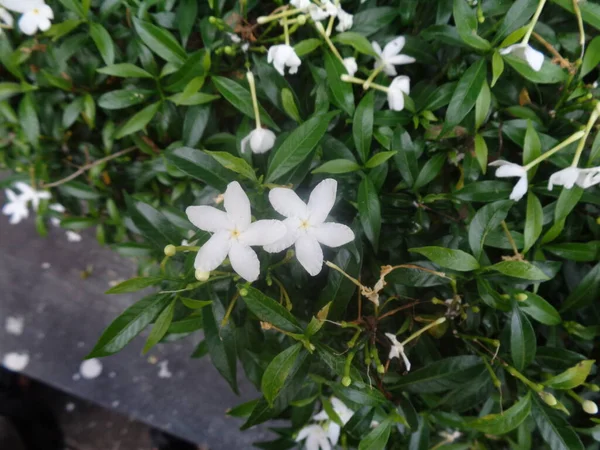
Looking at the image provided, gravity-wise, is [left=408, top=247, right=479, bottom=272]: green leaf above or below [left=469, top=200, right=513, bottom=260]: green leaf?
below

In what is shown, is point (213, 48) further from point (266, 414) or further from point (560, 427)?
point (560, 427)

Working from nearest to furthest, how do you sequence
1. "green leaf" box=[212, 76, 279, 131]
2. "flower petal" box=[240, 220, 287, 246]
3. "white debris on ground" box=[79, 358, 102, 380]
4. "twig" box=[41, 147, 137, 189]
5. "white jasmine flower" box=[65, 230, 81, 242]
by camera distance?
"flower petal" box=[240, 220, 287, 246] → "green leaf" box=[212, 76, 279, 131] → "twig" box=[41, 147, 137, 189] → "white debris on ground" box=[79, 358, 102, 380] → "white jasmine flower" box=[65, 230, 81, 242]

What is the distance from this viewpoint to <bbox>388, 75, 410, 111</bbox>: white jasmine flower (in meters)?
0.77

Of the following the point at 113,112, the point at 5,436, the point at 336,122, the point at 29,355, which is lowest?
the point at 5,436

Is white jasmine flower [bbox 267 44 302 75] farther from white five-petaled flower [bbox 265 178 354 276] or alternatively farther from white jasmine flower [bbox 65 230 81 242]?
white jasmine flower [bbox 65 230 81 242]

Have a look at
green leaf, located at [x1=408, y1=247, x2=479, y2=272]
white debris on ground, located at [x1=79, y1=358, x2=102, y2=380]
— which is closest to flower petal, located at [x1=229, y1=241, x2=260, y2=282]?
green leaf, located at [x1=408, y1=247, x2=479, y2=272]

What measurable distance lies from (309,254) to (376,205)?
164 millimetres

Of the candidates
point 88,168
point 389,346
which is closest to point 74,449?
point 88,168

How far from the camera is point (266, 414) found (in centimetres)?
70

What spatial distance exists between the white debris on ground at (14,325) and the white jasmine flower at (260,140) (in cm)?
134

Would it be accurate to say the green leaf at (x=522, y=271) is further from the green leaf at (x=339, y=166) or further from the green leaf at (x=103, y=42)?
the green leaf at (x=103, y=42)

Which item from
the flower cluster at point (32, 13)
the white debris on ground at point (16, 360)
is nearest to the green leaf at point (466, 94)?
the flower cluster at point (32, 13)

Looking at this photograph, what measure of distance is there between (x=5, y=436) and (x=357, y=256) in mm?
1661

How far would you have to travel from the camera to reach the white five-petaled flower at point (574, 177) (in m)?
0.68
